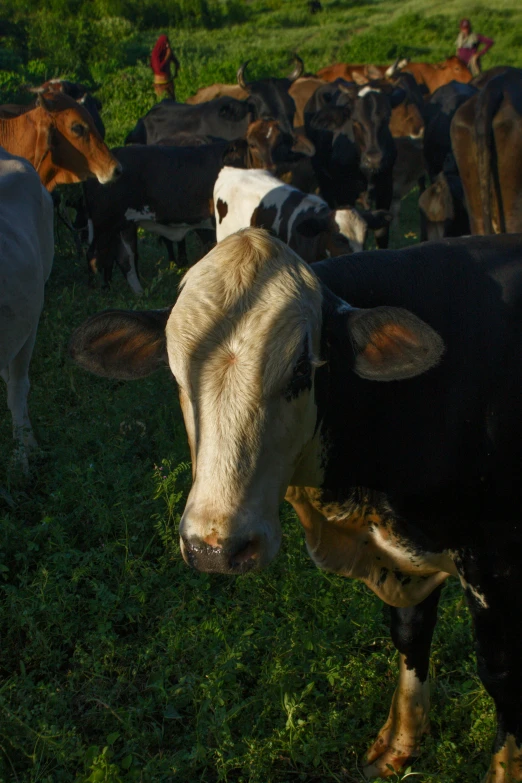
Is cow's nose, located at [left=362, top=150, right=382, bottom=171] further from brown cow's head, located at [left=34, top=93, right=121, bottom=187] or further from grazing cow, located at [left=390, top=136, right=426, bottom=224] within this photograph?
brown cow's head, located at [left=34, top=93, right=121, bottom=187]

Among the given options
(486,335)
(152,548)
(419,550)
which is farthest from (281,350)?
(152,548)

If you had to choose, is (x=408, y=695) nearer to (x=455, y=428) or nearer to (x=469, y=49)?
(x=455, y=428)

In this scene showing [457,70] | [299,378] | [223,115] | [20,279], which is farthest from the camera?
[457,70]

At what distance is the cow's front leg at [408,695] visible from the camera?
296 cm

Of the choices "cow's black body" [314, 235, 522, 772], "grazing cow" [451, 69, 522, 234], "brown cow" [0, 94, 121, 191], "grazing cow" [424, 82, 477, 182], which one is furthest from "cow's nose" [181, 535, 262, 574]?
"grazing cow" [424, 82, 477, 182]

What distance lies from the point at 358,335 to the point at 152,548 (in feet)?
6.72

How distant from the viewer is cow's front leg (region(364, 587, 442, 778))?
296 centimetres

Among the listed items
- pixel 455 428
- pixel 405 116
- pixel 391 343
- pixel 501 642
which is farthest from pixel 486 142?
pixel 405 116

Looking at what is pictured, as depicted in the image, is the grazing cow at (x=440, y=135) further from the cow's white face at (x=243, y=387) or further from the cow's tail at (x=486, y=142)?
the cow's white face at (x=243, y=387)

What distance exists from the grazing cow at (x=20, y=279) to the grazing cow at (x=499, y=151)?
365 cm

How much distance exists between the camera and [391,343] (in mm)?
2256

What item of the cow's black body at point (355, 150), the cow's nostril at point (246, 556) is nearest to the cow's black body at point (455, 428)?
the cow's nostril at point (246, 556)

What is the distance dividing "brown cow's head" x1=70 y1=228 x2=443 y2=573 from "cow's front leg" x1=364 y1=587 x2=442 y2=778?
96 cm

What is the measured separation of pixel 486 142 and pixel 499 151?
0.63 ft
